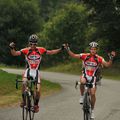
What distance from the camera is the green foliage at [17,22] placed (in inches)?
2739

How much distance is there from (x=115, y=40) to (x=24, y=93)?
29.4m

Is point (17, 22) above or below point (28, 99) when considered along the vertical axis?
below

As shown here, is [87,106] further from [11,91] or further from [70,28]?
[70,28]

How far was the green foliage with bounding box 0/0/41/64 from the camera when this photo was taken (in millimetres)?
69562

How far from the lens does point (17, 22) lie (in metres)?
71.2

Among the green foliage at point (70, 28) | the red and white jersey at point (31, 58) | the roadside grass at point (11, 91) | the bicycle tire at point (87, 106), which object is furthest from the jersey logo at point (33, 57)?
the green foliage at point (70, 28)

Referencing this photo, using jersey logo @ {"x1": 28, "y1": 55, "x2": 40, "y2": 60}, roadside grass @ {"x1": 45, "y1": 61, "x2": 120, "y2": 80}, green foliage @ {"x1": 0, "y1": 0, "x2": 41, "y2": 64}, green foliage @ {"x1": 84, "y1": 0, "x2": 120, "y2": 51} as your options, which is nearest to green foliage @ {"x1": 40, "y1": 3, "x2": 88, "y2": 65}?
green foliage @ {"x1": 0, "y1": 0, "x2": 41, "y2": 64}

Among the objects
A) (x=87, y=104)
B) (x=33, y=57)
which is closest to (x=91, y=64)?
(x=87, y=104)

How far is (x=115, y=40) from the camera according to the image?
4150 cm

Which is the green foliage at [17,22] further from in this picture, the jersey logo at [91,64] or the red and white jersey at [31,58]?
the jersey logo at [91,64]

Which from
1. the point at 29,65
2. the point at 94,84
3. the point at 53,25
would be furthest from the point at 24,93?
the point at 53,25

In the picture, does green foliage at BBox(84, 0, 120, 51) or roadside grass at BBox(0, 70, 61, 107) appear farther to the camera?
green foliage at BBox(84, 0, 120, 51)

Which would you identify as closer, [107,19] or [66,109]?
[66,109]

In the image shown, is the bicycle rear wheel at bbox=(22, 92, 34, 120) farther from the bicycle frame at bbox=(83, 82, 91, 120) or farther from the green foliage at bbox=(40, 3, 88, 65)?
the green foliage at bbox=(40, 3, 88, 65)
